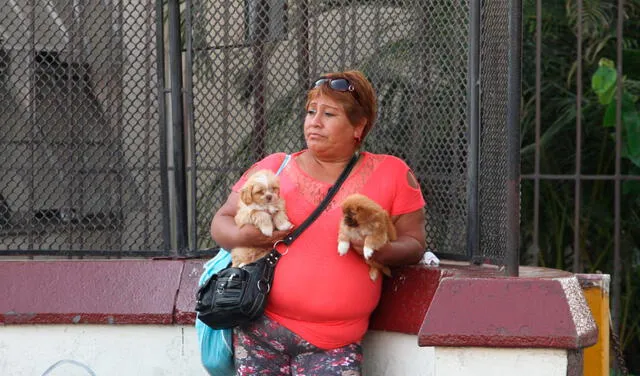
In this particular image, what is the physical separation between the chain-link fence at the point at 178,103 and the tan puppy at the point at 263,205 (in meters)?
1.05

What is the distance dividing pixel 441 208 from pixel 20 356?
2.01m

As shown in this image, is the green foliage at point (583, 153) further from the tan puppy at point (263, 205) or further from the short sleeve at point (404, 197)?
the tan puppy at point (263, 205)

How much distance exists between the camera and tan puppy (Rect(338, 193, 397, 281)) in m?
4.23

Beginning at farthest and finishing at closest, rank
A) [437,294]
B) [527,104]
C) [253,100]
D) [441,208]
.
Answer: [527,104] → [253,100] → [441,208] → [437,294]

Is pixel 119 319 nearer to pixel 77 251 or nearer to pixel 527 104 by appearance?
pixel 77 251

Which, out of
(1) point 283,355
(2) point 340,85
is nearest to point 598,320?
(1) point 283,355

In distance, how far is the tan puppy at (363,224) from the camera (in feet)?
13.9

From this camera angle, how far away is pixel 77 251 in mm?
5684

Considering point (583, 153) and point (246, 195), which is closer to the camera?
point (246, 195)

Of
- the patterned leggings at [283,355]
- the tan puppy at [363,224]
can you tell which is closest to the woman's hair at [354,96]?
the tan puppy at [363,224]

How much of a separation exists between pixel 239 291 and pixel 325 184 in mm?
567

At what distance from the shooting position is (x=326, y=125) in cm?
451

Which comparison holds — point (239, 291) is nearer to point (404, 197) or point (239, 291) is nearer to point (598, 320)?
point (404, 197)

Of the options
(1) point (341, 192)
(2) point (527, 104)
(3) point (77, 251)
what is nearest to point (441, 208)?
(1) point (341, 192)
